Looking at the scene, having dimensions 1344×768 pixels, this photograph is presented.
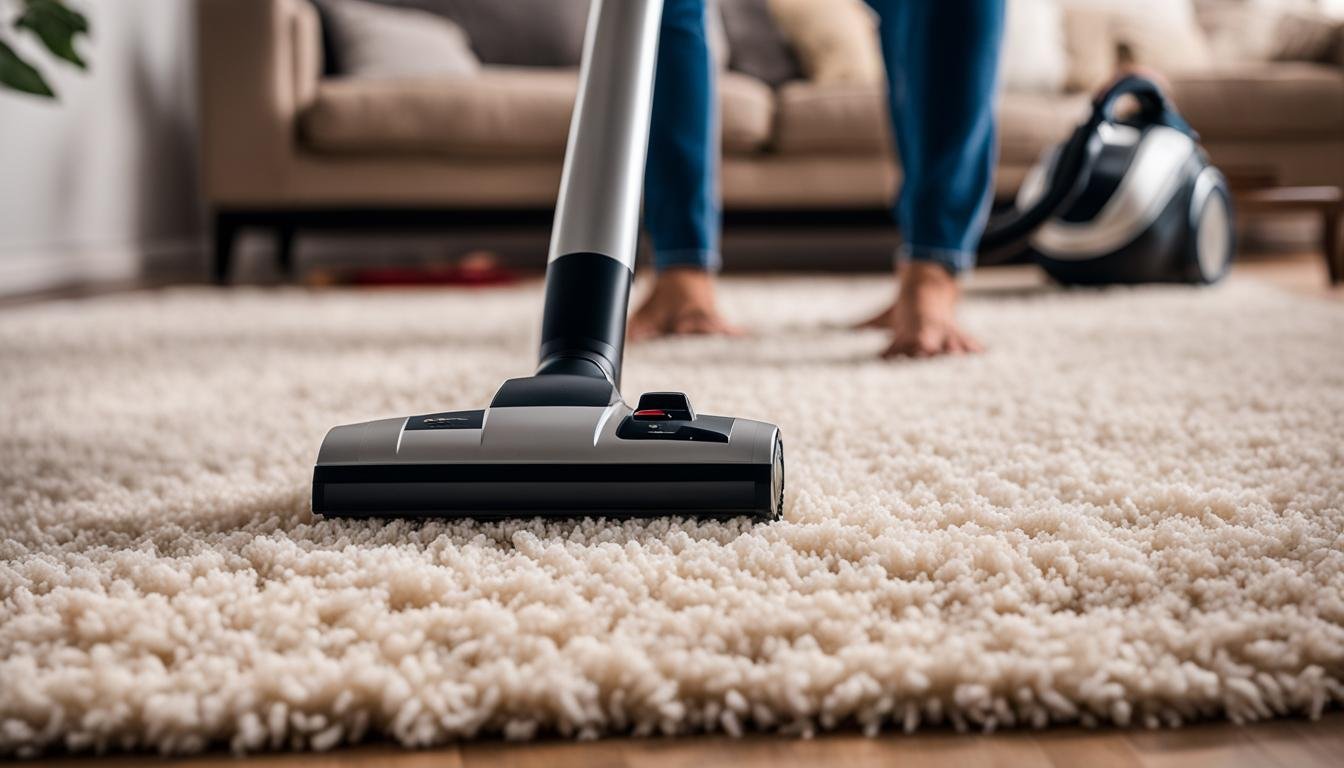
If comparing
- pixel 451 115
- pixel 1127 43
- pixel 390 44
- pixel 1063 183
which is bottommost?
pixel 1063 183

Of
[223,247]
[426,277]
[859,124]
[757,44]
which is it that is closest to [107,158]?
[223,247]

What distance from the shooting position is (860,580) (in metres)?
0.50

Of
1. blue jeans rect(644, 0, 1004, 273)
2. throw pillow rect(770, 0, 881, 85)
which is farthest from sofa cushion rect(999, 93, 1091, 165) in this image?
blue jeans rect(644, 0, 1004, 273)

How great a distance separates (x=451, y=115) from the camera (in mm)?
2479

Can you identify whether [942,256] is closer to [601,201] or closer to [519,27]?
[601,201]

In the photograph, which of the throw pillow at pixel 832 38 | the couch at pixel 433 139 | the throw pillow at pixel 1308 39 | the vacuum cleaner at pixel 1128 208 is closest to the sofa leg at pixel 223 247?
the couch at pixel 433 139

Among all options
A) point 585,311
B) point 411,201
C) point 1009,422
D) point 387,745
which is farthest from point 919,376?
point 411,201

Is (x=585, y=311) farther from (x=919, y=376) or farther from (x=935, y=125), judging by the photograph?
(x=935, y=125)

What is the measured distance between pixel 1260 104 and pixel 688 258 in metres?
1.95

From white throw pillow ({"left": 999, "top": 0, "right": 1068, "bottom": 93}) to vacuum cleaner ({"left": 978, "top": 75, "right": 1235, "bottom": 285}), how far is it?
40.1 inches

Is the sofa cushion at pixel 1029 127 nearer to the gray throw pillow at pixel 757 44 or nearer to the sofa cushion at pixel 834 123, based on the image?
the sofa cushion at pixel 834 123

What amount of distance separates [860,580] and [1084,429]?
39 centimetres

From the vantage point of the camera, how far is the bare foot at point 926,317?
1.22 meters

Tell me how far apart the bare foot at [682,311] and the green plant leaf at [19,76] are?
698 millimetres
